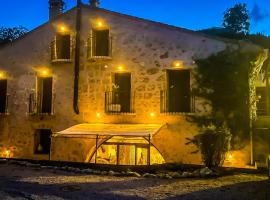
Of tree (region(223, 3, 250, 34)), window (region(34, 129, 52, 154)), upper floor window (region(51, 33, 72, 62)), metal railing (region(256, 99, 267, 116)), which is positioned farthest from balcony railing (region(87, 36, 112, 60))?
tree (region(223, 3, 250, 34))

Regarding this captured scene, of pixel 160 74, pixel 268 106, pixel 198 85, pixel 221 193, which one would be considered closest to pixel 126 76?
pixel 160 74

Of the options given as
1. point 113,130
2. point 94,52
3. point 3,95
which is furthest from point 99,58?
point 3,95

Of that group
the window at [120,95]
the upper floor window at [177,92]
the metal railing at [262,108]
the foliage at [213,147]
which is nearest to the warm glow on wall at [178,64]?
the upper floor window at [177,92]

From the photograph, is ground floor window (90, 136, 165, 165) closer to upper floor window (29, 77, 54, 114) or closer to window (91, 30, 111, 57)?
upper floor window (29, 77, 54, 114)

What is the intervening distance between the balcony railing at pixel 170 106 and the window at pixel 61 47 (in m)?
5.88

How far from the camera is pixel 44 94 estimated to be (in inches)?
717

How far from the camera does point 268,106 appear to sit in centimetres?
1698

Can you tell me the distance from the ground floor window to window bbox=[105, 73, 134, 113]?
1.63 m

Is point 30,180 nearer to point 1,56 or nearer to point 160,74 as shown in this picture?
point 160,74

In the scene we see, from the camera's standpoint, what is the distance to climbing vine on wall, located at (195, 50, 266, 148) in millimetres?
14383

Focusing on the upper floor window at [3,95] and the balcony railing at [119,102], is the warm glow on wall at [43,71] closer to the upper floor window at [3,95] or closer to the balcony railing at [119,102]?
the upper floor window at [3,95]

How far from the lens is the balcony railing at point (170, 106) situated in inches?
599

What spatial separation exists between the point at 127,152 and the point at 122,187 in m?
7.42

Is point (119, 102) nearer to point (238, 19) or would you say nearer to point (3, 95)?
point (3, 95)
